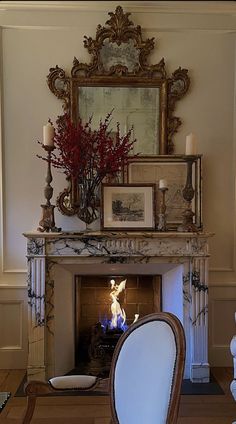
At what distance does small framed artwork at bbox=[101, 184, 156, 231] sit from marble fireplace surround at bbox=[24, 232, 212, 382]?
11 centimetres

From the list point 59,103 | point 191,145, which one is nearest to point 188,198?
point 191,145

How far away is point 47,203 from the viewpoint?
3338mm

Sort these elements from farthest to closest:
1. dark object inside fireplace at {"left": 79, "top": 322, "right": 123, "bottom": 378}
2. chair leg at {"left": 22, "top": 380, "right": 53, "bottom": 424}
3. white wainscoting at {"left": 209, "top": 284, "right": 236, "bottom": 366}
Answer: white wainscoting at {"left": 209, "top": 284, "right": 236, "bottom": 366} < dark object inside fireplace at {"left": 79, "top": 322, "right": 123, "bottom": 378} < chair leg at {"left": 22, "top": 380, "right": 53, "bottom": 424}

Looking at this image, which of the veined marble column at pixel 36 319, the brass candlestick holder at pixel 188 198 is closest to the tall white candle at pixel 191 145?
the brass candlestick holder at pixel 188 198

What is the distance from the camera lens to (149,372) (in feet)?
5.01

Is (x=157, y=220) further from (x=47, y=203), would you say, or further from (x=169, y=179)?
(x=47, y=203)

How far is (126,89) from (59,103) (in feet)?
1.85

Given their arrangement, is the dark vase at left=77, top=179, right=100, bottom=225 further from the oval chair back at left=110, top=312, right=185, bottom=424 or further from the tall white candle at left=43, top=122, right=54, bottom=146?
the oval chair back at left=110, top=312, right=185, bottom=424

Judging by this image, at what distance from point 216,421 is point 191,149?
1.88m

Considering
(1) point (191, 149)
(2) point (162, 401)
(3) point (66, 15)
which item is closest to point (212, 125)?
(1) point (191, 149)

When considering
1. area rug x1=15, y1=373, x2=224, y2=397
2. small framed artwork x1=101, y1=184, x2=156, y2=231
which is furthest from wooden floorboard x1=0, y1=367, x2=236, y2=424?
small framed artwork x1=101, y1=184, x2=156, y2=231

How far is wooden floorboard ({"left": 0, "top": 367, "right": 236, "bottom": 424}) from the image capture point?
9.04 feet

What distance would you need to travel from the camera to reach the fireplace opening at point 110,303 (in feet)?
11.9

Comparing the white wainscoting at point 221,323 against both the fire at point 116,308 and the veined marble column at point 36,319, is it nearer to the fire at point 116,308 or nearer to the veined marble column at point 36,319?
the fire at point 116,308
